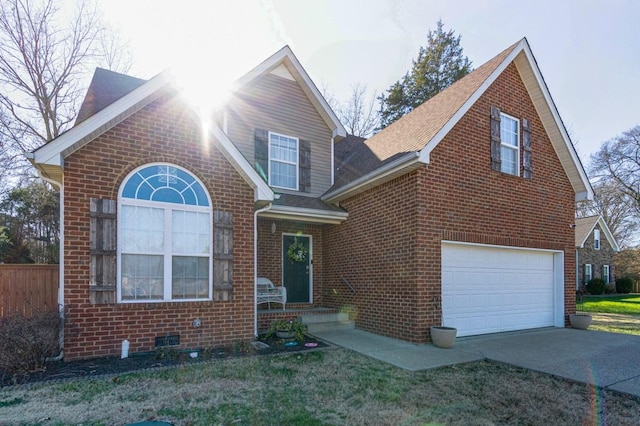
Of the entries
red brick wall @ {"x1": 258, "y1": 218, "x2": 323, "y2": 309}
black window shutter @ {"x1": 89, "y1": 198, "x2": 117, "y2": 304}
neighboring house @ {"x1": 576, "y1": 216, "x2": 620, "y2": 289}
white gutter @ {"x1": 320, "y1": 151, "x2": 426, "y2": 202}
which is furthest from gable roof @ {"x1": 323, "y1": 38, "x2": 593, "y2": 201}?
neighboring house @ {"x1": 576, "y1": 216, "x2": 620, "y2": 289}

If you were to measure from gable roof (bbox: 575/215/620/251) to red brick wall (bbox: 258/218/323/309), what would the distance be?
80.7 feet

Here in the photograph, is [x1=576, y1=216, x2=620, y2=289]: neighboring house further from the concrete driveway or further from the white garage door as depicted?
the concrete driveway

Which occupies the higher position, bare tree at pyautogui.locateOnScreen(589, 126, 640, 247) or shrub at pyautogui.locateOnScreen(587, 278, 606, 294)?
bare tree at pyautogui.locateOnScreen(589, 126, 640, 247)

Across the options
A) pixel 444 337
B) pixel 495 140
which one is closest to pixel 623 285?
pixel 495 140

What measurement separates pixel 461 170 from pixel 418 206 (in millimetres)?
1710

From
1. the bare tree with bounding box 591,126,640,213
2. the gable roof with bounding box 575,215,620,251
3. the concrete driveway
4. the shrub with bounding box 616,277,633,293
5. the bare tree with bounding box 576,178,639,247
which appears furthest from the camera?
the bare tree with bounding box 576,178,639,247

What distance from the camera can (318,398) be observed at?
4562 mm

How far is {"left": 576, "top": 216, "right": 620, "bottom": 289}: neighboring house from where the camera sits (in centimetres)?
2716

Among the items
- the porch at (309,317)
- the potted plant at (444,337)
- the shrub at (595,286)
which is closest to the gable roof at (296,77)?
the porch at (309,317)

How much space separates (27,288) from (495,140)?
11562 millimetres

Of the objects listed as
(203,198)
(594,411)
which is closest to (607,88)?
(594,411)

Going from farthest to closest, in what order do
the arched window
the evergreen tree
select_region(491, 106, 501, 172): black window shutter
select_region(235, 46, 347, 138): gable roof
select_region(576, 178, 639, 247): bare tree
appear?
select_region(576, 178, 639, 247): bare tree, the evergreen tree, select_region(235, 46, 347, 138): gable roof, select_region(491, 106, 501, 172): black window shutter, the arched window

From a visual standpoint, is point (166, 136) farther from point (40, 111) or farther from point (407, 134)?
point (40, 111)

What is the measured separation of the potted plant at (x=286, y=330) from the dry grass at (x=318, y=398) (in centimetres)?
199
